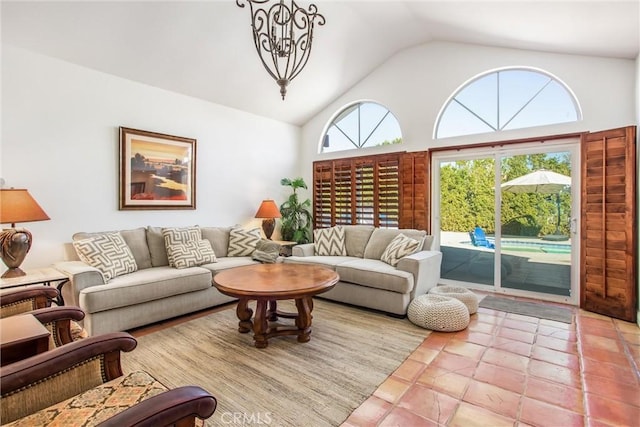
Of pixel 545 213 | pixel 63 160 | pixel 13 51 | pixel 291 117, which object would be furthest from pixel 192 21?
pixel 545 213

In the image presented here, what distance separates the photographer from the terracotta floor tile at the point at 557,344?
2654 mm

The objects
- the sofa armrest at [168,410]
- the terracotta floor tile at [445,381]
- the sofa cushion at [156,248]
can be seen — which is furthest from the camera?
the sofa cushion at [156,248]

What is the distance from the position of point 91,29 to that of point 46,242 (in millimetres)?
2216

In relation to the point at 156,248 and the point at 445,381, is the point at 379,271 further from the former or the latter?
the point at 156,248

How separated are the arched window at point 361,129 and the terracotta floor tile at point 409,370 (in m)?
3.55

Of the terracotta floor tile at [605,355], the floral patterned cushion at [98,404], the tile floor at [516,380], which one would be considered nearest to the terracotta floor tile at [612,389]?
the tile floor at [516,380]

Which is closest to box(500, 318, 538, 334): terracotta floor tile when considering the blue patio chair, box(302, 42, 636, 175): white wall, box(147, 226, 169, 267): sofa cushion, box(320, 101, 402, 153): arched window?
the blue patio chair

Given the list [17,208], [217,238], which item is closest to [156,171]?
[217,238]

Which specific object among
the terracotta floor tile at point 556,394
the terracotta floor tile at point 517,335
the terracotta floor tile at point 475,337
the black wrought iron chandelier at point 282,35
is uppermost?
the black wrought iron chandelier at point 282,35

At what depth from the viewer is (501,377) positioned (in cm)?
224

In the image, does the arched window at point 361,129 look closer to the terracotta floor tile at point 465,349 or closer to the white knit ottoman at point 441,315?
the white knit ottoman at point 441,315

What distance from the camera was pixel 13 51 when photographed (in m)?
3.06

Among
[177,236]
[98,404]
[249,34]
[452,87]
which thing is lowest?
[98,404]

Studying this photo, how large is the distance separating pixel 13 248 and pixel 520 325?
480 centimetres
